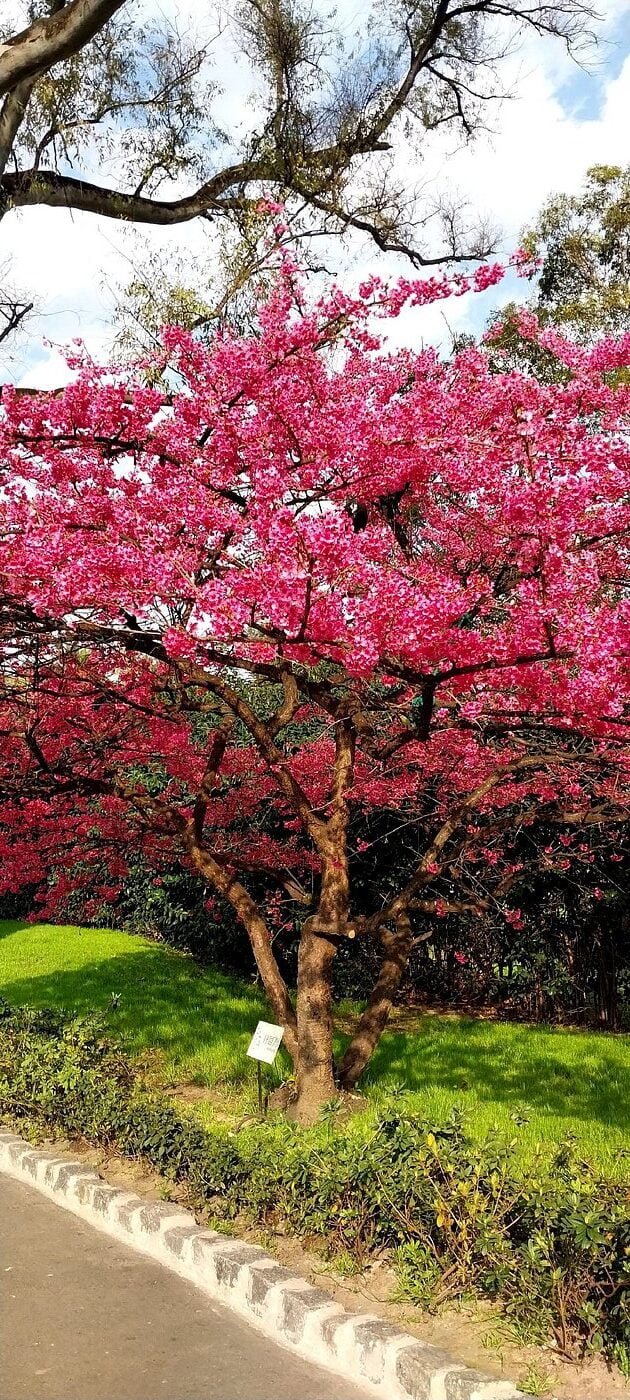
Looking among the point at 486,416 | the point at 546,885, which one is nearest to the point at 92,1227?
the point at 486,416

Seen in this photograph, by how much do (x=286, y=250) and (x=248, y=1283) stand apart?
9.20 m

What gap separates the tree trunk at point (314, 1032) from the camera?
653 centimetres

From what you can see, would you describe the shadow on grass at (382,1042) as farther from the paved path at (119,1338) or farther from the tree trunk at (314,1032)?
the paved path at (119,1338)

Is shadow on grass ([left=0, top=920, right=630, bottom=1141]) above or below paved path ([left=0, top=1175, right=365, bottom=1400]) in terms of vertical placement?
above

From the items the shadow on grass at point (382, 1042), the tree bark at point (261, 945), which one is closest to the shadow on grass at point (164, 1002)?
the shadow on grass at point (382, 1042)

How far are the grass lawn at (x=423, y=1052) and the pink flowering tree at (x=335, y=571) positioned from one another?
107cm

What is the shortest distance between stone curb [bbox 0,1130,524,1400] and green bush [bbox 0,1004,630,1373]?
27cm

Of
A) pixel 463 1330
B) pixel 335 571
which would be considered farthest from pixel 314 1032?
pixel 335 571

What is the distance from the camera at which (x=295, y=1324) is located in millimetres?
4059

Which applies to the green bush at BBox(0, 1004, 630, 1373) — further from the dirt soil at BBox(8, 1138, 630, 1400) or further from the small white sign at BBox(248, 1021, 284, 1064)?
the small white sign at BBox(248, 1021, 284, 1064)

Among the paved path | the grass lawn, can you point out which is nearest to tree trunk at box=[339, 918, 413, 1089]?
the grass lawn

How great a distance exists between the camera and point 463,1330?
3891 mm

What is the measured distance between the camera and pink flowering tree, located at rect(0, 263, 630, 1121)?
17.4 ft

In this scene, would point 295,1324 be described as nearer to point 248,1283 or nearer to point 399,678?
point 248,1283
